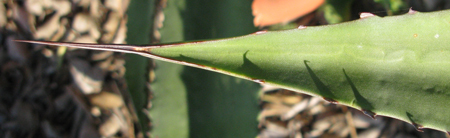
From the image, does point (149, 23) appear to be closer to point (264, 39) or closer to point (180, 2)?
point (180, 2)

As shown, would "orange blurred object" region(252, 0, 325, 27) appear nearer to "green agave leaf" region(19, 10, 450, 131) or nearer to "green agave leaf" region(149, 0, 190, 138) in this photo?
"green agave leaf" region(149, 0, 190, 138)

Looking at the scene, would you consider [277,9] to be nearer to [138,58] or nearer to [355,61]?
[138,58]

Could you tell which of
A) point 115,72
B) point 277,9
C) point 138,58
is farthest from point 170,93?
point 115,72

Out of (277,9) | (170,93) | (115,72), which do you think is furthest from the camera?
(115,72)

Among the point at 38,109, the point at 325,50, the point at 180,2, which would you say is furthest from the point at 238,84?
the point at 38,109

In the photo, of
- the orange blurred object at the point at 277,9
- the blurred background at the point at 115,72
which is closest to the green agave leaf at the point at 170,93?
the blurred background at the point at 115,72
